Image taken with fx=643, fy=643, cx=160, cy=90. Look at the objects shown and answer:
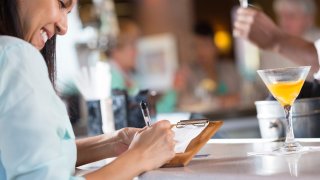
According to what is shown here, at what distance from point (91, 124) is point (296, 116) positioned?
0.99m

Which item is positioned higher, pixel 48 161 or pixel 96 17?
pixel 96 17

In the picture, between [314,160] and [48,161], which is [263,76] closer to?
[314,160]

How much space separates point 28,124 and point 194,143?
518mm

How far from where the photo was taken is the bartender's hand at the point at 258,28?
3.12 metres

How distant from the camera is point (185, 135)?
1.69m

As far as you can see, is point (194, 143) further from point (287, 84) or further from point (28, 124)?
point (28, 124)

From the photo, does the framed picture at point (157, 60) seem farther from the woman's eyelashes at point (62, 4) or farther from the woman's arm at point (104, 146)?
the woman's eyelashes at point (62, 4)

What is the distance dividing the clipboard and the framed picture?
7544 mm

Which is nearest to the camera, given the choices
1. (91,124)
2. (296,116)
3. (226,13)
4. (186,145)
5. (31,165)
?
(31,165)

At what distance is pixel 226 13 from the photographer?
966 cm

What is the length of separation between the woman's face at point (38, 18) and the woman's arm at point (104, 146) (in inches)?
15.0

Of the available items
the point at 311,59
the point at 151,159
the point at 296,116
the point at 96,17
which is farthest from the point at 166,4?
the point at 151,159

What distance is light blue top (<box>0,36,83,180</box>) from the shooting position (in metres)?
1.31

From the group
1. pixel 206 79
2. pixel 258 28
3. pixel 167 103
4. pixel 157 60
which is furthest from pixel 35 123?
pixel 157 60
